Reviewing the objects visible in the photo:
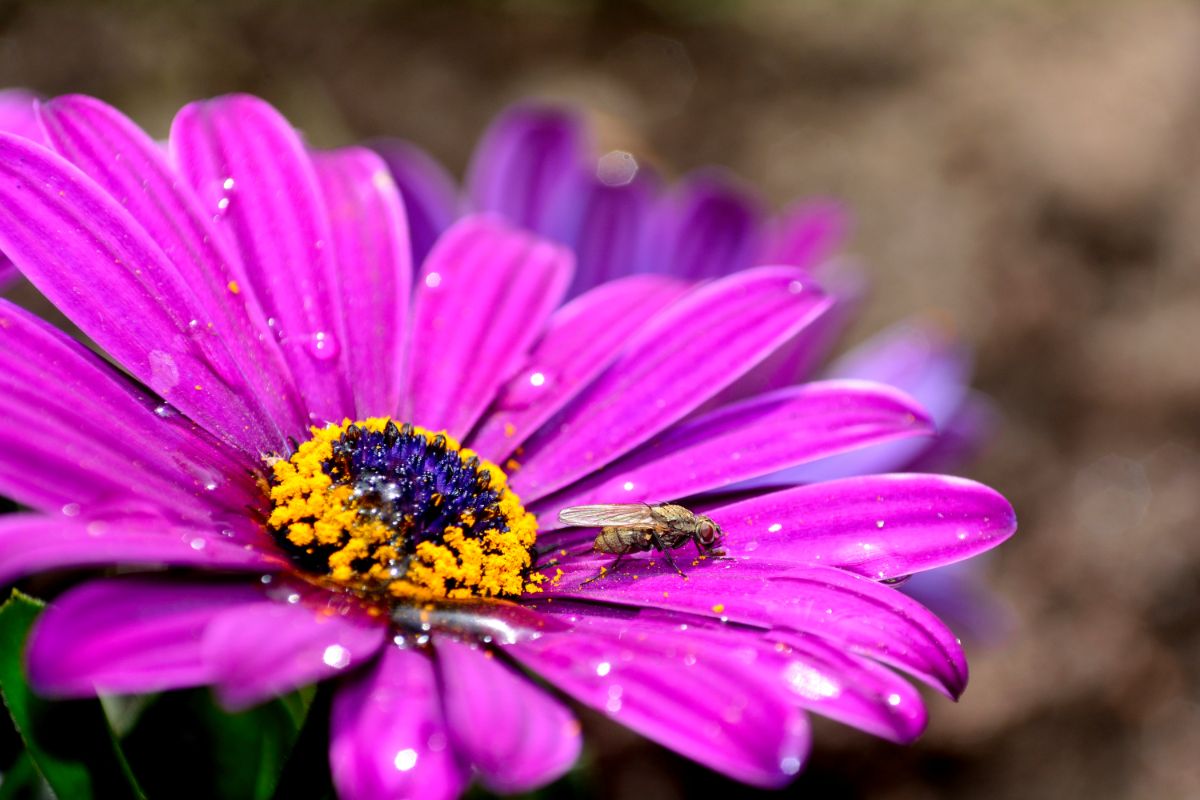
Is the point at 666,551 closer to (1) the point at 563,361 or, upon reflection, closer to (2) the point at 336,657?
(1) the point at 563,361

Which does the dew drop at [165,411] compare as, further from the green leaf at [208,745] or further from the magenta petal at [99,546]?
Result: the green leaf at [208,745]

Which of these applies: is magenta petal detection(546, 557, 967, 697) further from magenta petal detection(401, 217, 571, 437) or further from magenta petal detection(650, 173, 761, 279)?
magenta petal detection(650, 173, 761, 279)

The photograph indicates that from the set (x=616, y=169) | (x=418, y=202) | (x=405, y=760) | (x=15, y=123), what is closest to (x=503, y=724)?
(x=405, y=760)

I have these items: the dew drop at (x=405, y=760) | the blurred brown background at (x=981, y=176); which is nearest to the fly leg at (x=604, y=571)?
the dew drop at (x=405, y=760)

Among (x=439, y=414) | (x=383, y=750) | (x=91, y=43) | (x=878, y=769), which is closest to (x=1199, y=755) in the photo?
(x=878, y=769)

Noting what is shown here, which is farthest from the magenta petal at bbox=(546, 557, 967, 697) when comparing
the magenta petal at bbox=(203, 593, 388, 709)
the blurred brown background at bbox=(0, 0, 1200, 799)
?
the blurred brown background at bbox=(0, 0, 1200, 799)

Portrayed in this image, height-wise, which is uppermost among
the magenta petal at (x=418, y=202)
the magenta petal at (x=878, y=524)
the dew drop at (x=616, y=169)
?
the dew drop at (x=616, y=169)
